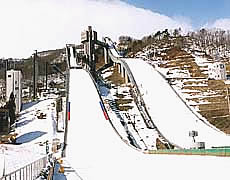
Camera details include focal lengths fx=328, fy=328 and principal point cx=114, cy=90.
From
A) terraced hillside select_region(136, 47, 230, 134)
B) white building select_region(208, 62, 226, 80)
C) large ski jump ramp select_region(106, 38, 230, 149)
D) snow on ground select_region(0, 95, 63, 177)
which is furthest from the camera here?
white building select_region(208, 62, 226, 80)

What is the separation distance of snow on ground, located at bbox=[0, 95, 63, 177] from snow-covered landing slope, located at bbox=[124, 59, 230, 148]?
799 centimetres

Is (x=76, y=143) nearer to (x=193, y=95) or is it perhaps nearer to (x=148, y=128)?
(x=148, y=128)

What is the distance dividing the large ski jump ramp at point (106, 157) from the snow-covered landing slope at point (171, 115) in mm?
4398

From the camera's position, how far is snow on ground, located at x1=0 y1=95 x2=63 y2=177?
1861 centimetres

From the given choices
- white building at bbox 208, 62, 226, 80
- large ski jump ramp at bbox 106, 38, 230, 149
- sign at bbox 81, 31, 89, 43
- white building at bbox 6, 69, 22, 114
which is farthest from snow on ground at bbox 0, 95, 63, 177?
white building at bbox 208, 62, 226, 80

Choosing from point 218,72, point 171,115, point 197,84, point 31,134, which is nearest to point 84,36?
point 197,84

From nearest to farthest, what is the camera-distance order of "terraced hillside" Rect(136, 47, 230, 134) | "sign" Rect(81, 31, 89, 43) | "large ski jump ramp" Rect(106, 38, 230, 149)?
"large ski jump ramp" Rect(106, 38, 230, 149) → "terraced hillside" Rect(136, 47, 230, 134) → "sign" Rect(81, 31, 89, 43)

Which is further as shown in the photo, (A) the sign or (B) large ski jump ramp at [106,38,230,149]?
(A) the sign

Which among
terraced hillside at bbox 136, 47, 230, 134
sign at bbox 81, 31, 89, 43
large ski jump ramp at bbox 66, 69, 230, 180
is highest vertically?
sign at bbox 81, 31, 89, 43

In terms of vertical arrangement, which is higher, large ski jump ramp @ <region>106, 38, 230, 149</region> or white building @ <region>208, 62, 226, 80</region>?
white building @ <region>208, 62, 226, 80</region>

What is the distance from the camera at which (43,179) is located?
10.0 metres

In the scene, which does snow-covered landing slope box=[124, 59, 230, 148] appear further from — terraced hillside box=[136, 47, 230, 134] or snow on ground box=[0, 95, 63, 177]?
snow on ground box=[0, 95, 63, 177]

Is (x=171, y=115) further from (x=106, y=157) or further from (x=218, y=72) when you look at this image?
(x=218, y=72)

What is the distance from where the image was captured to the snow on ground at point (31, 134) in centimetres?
1861
